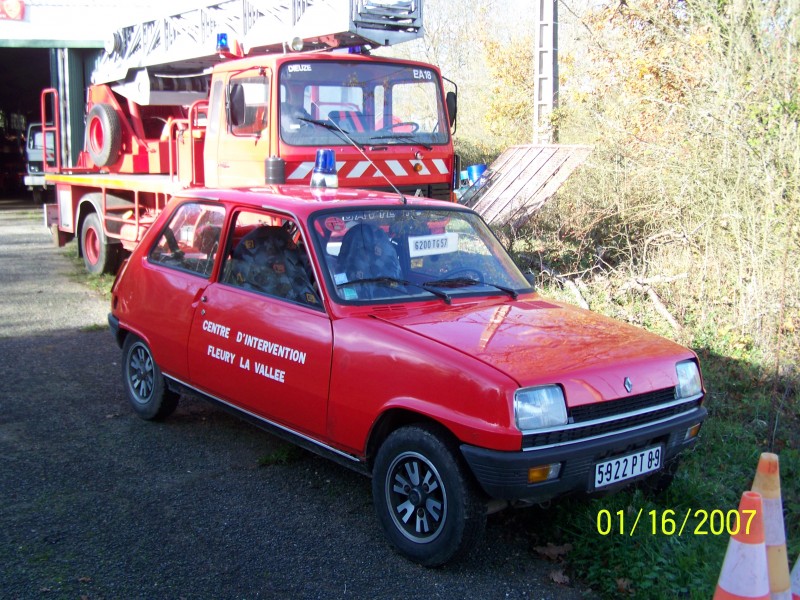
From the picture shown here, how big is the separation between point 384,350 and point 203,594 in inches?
54.4

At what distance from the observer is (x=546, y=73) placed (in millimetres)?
14117

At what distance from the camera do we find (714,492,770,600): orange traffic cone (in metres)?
3.06

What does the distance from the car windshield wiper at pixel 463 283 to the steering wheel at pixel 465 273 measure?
1.0 inches

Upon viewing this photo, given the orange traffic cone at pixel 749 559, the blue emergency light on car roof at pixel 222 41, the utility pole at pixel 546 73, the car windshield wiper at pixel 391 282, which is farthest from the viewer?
the utility pole at pixel 546 73

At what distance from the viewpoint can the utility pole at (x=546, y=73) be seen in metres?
13.8

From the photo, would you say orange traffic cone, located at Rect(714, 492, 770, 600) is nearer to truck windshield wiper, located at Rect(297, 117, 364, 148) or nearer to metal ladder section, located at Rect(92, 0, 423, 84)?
truck windshield wiper, located at Rect(297, 117, 364, 148)

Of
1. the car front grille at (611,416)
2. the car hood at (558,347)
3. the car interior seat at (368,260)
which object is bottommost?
the car front grille at (611,416)

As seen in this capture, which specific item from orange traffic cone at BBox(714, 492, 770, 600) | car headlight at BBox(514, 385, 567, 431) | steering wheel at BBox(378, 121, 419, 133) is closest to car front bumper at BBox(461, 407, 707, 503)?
car headlight at BBox(514, 385, 567, 431)

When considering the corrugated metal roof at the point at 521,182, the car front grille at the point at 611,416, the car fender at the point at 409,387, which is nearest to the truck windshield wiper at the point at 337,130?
the corrugated metal roof at the point at 521,182

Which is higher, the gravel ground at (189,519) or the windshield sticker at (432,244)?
the windshield sticker at (432,244)

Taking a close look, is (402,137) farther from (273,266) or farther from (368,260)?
(368,260)
